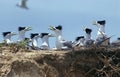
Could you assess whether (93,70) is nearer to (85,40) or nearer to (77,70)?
(77,70)

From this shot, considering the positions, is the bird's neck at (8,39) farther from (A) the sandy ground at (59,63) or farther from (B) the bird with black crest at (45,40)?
(A) the sandy ground at (59,63)

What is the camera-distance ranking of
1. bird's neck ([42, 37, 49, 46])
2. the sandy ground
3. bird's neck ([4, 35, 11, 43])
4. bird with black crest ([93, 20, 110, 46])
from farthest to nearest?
bird's neck ([42, 37, 49, 46]) < bird's neck ([4, 35, 11, 43]) < bird with black crest ([93, 20, 110, 46]) < the sandy ground

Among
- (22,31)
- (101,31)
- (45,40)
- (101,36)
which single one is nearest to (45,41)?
(45,40)

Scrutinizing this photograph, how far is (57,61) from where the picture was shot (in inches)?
658

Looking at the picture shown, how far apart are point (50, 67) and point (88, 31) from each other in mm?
4984

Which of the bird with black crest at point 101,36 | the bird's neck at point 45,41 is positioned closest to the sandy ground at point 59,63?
the bird with black crest at point 101,36

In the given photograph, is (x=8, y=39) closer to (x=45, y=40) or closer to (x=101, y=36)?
(x=45, y=40)

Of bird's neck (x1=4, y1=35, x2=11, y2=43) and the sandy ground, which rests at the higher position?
bird's neck (x1=4, y1=35, x2=11, y2=43)

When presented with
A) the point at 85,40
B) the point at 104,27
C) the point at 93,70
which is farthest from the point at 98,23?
the point at 93,70

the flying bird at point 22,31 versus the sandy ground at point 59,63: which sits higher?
the flying bird at point 22,31

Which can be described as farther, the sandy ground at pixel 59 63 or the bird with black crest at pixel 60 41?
the bird with black crest at pixel 60 41

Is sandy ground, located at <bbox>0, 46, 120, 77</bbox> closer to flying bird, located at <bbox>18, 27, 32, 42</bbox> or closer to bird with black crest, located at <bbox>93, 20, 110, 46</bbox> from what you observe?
bird with black crest, located at <bbox>93, 20, 110, 46</bbox>

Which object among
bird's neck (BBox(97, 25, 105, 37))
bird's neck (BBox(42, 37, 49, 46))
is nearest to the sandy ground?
bird's neck (BBox(97, 25, 105, 37))

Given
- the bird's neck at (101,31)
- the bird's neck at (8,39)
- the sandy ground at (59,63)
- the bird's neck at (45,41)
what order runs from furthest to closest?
the bird's neck at (45,41) < the bird's neck at (8,39) < the bird's neck at (101,31) < the sandy ground at (59,63)
